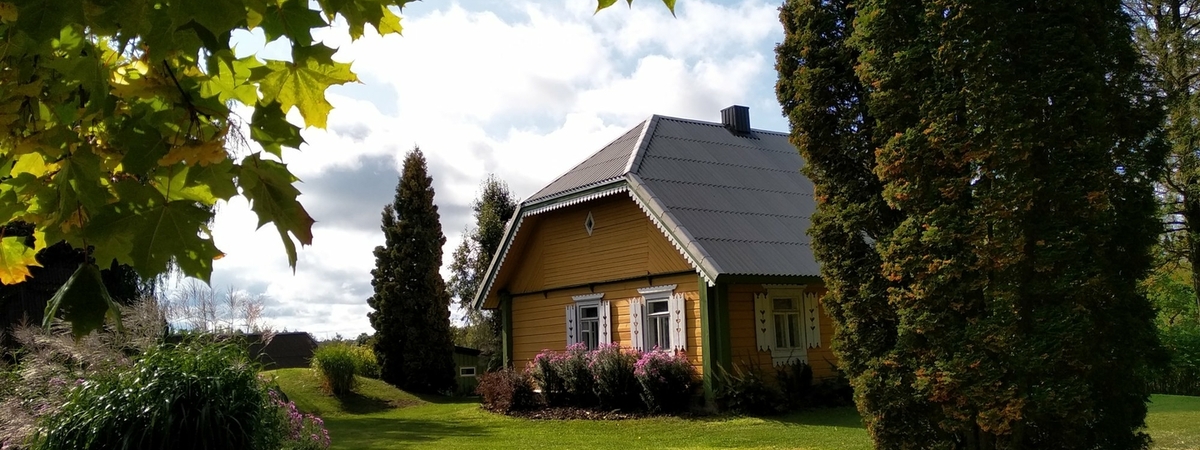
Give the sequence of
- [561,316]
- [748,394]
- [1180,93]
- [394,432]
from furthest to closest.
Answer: [561,316], [394,432], [748,394], [1180,93]

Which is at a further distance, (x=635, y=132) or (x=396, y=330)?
(x=396, y=330)

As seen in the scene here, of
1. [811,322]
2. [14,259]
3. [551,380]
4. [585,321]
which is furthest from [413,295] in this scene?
[14,259]

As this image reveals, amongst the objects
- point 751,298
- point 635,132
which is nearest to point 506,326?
point 635,132

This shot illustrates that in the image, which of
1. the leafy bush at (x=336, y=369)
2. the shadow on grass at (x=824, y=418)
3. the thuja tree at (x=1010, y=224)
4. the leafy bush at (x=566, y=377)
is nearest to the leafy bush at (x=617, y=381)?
the leafy bush at (x=566, y=377)

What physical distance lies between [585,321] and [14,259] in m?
16.0

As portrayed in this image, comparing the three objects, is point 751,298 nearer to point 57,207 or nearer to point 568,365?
point 568,365

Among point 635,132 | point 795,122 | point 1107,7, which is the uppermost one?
point 635,132

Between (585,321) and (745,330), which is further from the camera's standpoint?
(585,321)

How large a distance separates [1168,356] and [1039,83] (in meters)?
2.53

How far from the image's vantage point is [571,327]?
60.6 feet

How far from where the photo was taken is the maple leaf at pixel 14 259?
2.61 m

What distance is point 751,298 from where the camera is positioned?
52.6 ft

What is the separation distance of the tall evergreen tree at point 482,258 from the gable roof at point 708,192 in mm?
10525

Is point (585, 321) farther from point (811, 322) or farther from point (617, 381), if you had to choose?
point (811, 322)
